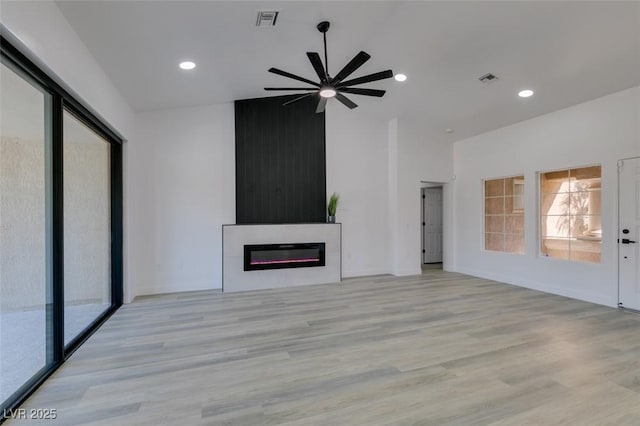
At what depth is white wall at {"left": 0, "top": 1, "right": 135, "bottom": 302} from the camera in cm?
201

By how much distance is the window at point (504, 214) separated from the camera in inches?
229

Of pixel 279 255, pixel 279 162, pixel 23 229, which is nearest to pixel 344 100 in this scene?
pixel 279 162

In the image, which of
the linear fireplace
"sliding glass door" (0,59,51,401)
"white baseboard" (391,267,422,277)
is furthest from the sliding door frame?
"white baseboard" (391,267,422,277)

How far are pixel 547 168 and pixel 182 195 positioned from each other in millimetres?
6374

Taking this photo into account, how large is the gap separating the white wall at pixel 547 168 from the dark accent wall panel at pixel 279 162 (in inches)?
130

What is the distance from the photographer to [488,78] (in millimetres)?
4391

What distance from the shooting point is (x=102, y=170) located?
4.02 metres

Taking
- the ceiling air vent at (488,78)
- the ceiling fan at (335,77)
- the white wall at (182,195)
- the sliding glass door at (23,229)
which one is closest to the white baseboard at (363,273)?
the white wall at (182,195)

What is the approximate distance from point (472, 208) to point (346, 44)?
458cm

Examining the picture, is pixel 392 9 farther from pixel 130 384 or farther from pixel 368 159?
pixel 130 384

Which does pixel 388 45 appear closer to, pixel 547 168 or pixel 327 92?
pixel 327 92

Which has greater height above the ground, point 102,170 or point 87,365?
point 102,170

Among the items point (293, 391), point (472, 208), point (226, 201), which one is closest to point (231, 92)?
point (226, 201)

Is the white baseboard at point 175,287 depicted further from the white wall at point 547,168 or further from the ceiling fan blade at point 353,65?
the white wall at point 547,168
